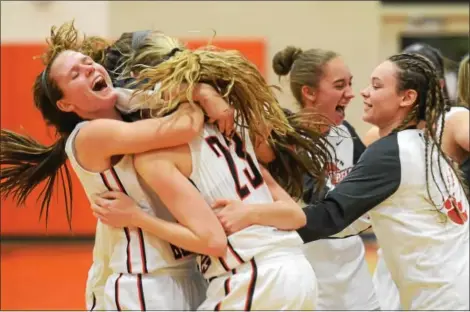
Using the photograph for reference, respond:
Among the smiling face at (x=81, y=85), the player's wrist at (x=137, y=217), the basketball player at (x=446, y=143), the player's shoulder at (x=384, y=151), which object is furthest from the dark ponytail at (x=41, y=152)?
the basketball player at (x=446, y=143)

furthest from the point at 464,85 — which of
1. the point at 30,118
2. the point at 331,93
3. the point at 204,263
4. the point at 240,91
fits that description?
the point at 30,118

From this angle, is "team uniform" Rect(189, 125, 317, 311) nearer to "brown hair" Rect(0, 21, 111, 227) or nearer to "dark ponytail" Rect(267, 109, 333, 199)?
"dark ponytail" Rect(267, 109, 333, 199)

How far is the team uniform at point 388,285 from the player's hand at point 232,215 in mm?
1433

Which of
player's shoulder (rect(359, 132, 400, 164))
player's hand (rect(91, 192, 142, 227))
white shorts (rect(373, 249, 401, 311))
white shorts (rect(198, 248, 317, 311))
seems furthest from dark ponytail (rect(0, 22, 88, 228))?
white shorts (rect(373, 249, 401, 311))

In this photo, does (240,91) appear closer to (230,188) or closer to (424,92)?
(230,188)

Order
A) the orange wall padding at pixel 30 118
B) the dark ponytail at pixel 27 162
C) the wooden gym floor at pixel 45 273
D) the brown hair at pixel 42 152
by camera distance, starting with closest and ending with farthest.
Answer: the brown hair at pixel 42 152, the dark ponytail at pixel 27 162, the wooden gym floor at pixel 45 273, the orange wall padding at pixel 30 118

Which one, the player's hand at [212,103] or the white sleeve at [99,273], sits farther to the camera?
the white sleeve at [99,273]

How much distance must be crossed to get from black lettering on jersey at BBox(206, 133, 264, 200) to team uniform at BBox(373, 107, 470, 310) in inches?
53.8

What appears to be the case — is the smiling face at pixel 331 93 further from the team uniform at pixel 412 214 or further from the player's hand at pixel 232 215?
the player's hand at pixel 232 215

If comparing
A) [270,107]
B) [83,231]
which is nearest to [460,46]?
[83,231]

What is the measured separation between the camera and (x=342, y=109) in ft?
11.1

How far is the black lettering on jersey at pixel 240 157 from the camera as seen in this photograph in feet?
8.13

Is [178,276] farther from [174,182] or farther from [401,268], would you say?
[401,268]

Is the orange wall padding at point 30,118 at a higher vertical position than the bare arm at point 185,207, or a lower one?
lower
